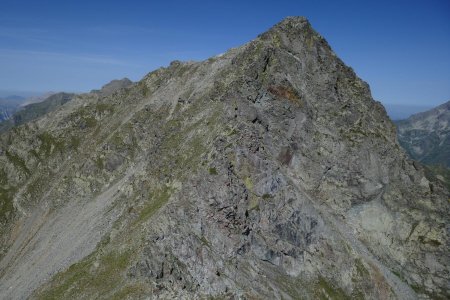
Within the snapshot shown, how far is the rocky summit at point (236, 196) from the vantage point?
72.5 m

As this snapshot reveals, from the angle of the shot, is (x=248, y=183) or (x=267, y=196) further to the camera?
(x=267, y=196)

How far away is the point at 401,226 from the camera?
109m

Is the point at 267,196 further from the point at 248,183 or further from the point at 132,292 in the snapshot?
the point at 132,292

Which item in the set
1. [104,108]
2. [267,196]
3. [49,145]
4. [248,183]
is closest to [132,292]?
[248,183]

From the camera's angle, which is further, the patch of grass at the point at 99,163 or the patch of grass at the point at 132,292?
the patch of grass at the point at 99,163

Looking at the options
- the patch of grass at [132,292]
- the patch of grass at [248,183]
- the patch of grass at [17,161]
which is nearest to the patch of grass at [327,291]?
the patch of grass at [248,183]

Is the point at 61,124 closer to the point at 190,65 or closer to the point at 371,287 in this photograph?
the point at 190,65

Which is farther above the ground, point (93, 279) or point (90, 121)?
point (90, 121)

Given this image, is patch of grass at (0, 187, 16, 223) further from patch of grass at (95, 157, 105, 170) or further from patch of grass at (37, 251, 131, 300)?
patch of grass at (37, 251, 131, 300)

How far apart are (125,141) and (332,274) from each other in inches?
3025

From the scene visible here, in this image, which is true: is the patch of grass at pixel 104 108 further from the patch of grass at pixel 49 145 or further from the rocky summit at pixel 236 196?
the patch of grass at pixel 49 145

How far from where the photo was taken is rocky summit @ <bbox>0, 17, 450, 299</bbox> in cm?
7253

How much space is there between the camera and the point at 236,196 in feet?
270

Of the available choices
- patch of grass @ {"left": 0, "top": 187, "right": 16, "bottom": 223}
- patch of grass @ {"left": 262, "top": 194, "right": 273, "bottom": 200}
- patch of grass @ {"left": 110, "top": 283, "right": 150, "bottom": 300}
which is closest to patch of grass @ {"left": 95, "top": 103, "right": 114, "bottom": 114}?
patch of grass @ {"left": 0, "top": 187, "right": 16, "bottom": 223}
